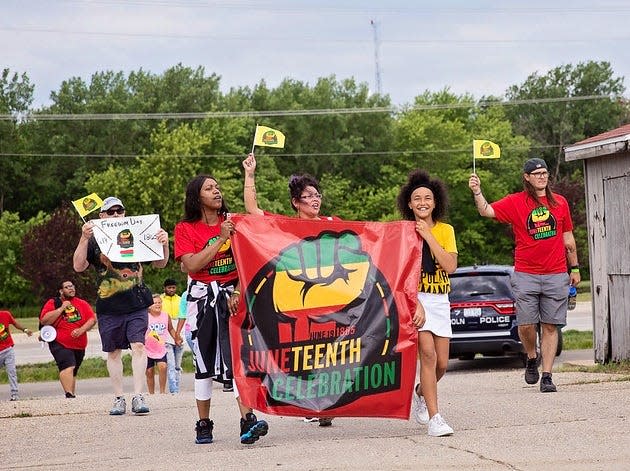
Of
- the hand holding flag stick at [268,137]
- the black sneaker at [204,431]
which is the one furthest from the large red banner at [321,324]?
the hand holding flag stick at [268,137]

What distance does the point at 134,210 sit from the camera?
64.8 meters

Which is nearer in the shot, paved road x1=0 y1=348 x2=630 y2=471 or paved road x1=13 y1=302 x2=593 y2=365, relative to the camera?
paved road x1=0 y1=348 x2=630 y2=471

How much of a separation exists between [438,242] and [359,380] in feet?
3.83

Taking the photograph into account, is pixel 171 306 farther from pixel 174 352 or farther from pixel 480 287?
pixel 480 287

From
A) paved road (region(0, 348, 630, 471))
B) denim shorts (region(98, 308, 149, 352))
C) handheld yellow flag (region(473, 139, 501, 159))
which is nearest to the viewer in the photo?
paved road (region(0, 348, 630, 471))

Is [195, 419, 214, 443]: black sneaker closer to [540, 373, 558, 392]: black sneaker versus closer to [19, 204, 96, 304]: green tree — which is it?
[540, 373, 558, 392]: black sneaker

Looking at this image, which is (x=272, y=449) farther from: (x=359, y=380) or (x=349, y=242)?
(x=349, y=242)

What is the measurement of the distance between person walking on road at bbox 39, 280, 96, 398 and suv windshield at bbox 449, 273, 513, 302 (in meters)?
5.35

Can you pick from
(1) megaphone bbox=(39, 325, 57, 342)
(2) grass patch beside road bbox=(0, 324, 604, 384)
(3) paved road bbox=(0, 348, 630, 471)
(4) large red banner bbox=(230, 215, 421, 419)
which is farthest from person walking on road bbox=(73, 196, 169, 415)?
→ (2) grass patch beside road bbox=(0, 324, 604, 384)

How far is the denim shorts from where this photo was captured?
11.3m

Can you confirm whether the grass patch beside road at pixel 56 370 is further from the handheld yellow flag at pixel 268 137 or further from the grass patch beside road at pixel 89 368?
the handheld yellow flag at pixel 268 137

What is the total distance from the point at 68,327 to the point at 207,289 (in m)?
8.50

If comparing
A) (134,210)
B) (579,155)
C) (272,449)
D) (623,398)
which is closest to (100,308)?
(272,449)

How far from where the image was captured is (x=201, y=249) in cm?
861
